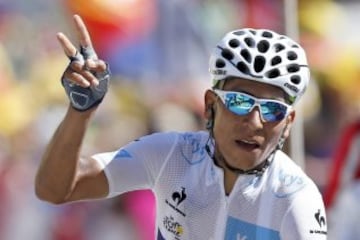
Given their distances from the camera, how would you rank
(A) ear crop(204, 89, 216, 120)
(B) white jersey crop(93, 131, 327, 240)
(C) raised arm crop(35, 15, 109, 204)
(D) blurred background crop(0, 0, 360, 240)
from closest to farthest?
(C) raised arm crop(35, 15, 109, 204), (B) white jersey crop(93, 131, 327, 240), (A) ear crop(204, 89, 216, 120), (D) blurred background crop(0, 0, 360, 240)

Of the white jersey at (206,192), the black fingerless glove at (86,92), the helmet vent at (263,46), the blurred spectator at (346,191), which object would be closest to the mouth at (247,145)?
the white jersey at (206,192)

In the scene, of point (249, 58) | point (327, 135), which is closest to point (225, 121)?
point (249, 58)

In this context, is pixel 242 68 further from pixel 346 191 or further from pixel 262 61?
pixel 346 191

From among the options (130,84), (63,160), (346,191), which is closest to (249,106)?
(63,160)

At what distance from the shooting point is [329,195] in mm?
6391

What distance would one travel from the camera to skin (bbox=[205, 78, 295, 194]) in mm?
3727

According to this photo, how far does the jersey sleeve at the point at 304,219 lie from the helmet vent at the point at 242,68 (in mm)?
428

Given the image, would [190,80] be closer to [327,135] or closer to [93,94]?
[327,135]

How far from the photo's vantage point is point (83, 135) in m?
3.72

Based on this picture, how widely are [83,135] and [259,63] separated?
24.6 inches

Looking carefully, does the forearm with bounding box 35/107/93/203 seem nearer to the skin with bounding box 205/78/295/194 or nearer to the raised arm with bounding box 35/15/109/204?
the raised arm with bounding box 35/15/109/204

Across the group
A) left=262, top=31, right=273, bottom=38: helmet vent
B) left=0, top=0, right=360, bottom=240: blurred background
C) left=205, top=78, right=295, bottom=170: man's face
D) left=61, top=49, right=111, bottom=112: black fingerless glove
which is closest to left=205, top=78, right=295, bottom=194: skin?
left=205, top=78, right=295, bottom=170: man's face

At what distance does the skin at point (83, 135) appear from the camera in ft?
12.0

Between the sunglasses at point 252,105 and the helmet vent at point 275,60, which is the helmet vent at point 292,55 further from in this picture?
the sunglasses at point 252,105
